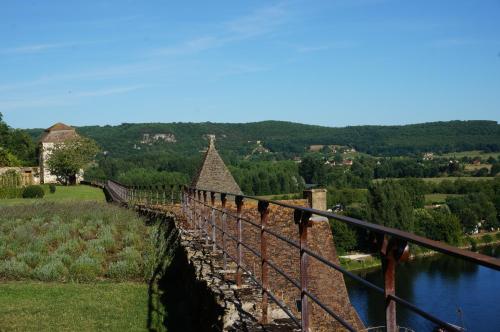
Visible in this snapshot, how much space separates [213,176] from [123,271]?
18.7 meters

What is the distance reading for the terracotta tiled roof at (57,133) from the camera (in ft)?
279

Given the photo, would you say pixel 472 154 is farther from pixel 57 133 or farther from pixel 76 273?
pixel 76 273

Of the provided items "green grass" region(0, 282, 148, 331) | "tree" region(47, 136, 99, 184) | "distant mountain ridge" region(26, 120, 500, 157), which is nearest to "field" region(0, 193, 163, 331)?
"green grass" region(0, 282, 148, 331)

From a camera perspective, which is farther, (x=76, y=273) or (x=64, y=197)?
(x=64, y=197)

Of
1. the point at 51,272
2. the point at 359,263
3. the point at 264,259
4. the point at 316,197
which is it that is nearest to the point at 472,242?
the point at 359,263

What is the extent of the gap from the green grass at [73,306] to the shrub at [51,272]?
305 mm

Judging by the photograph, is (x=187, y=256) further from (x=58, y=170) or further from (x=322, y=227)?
(x=58, y=170)

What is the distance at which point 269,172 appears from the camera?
354 ft

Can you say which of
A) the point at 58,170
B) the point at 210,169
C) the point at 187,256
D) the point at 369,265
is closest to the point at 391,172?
the point at 369,265

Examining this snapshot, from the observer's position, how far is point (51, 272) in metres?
9.54

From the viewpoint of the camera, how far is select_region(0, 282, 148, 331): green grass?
688 cm

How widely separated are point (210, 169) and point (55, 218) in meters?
13.6

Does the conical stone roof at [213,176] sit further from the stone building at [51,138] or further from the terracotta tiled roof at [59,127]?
the terracotta tiled roof at [59,127]

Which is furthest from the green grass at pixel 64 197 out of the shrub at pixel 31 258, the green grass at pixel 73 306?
the green grass at pixel 73 306
